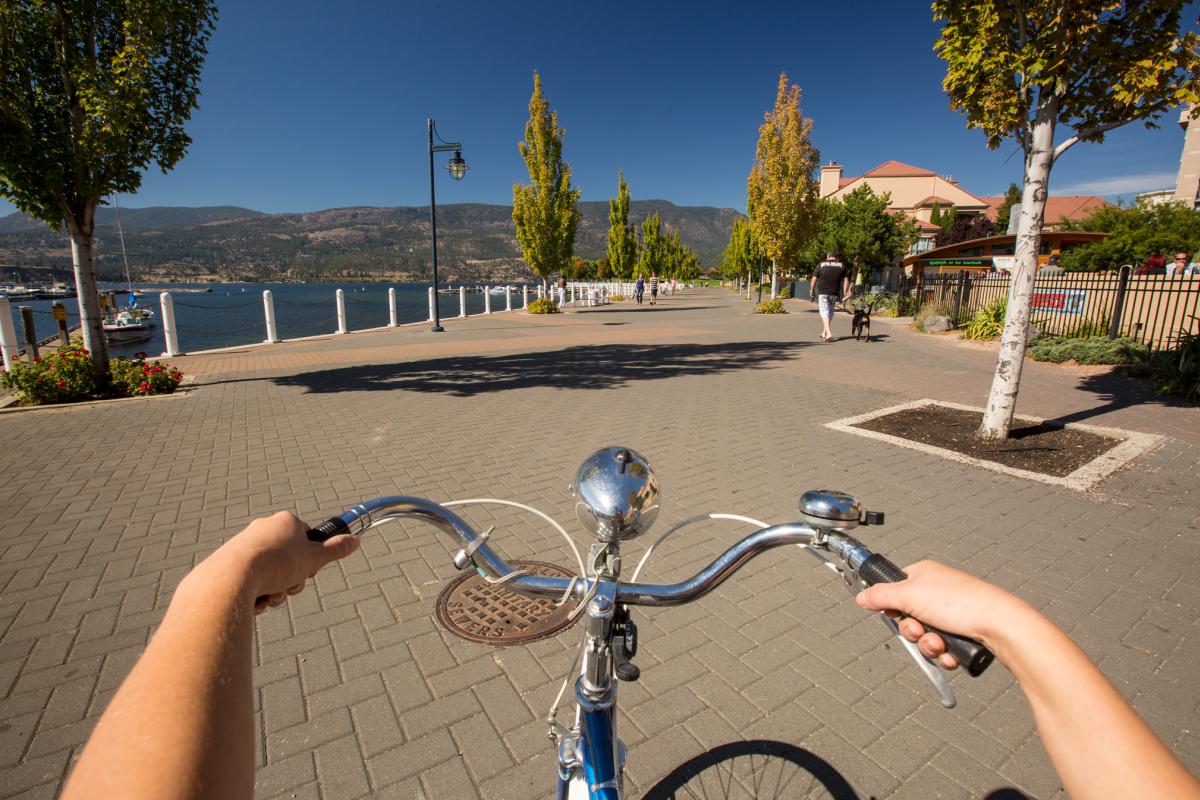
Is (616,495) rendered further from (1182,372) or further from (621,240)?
(621,240)

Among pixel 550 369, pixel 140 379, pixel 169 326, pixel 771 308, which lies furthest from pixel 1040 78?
pixel 771 308

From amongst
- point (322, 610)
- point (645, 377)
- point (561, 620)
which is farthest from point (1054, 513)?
point (645, 377)

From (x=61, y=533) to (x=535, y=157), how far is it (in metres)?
26.3

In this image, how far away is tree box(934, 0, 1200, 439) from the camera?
5.33 metres

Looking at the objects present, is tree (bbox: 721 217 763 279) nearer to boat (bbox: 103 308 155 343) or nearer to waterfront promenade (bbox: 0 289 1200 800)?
boat (bbox: 103 308 155 343)

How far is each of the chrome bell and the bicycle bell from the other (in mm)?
296

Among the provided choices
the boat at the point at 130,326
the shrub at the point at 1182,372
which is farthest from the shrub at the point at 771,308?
the boat at the point at 130,326

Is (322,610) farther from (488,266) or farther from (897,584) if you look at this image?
(488,266)

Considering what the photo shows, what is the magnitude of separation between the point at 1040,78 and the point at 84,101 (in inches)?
455

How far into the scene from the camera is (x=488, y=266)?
163375 millimetres

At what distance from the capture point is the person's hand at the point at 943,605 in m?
0.75

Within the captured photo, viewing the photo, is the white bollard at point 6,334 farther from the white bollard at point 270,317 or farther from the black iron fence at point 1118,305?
the black iron fence at point 1118,305

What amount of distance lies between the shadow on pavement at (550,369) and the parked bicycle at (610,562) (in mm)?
8090

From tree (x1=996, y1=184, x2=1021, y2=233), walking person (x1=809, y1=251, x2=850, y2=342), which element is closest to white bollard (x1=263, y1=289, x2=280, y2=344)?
walking person (x1=809, y1=251, x2=850, y2=342)
